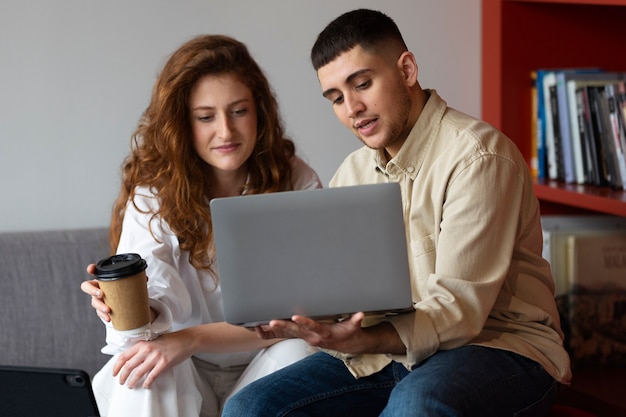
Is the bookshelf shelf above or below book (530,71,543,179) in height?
above

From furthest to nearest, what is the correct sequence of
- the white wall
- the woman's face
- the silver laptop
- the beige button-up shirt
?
the white wall < the woman's face < the beige button-up shirt < the silver laptop

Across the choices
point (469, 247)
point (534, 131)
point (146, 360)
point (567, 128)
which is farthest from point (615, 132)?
point (146, 360)

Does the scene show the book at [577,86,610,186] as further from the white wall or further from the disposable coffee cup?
the disposable coffee cup

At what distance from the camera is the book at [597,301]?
260 cm

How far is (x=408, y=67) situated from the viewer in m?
1.83

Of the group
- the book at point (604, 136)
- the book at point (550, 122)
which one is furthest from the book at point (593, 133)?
the book at point (550, 122)

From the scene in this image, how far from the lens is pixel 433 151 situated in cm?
179

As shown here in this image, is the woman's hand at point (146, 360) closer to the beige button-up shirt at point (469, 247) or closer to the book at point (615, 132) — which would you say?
the beige button-up shirt at point (469, 247)

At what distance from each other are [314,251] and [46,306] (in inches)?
42.3

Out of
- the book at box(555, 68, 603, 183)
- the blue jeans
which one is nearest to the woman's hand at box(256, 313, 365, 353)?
the blue jeans

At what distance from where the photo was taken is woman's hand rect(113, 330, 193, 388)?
186 cm

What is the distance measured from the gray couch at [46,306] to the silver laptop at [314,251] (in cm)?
95

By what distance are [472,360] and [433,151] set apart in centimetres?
39

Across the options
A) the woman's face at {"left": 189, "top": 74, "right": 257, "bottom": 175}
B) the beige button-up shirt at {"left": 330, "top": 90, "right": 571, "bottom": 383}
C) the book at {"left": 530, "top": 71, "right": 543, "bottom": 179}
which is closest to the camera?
the beige button-up shirt at {"left": 330, "top": 90, "right": 571, "bottom": 383}
